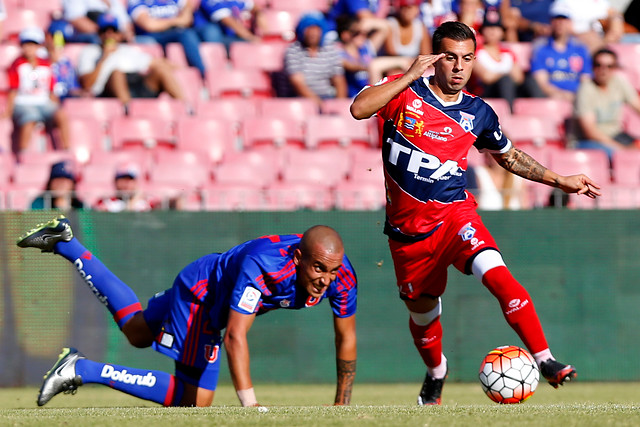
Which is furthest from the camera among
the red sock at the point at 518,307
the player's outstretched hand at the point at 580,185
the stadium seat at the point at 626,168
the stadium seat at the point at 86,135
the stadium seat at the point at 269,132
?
the stadium seat at the point at 269,132

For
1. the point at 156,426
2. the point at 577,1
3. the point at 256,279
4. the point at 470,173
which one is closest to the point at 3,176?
the point at 470,173

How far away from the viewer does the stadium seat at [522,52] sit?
49.4 ft

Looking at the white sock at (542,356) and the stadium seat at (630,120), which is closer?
the white sock at (542,356)

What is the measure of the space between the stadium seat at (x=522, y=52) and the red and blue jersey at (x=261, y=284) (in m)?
8.87

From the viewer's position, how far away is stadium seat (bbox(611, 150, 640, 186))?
12.5 meters

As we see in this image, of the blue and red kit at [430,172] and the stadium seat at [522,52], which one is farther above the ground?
the blue and red kit at [430,172]

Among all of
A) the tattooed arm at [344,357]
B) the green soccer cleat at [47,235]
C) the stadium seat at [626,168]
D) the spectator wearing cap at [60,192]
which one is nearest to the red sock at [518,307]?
the tattooed arm at [344,357]

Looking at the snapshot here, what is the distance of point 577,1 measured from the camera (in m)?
16.1

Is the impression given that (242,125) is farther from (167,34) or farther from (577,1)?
(577,1)

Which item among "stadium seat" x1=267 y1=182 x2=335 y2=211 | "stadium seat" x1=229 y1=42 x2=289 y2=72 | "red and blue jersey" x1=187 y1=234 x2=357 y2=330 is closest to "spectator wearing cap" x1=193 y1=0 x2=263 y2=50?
"stadium seat" x1=229 y1=42 x2=289 y2=72

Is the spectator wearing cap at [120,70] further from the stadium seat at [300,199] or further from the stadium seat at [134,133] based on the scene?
the stadium seat at [300,199]

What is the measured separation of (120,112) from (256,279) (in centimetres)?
785

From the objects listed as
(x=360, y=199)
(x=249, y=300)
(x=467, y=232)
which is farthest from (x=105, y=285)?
(x=360, y=199)

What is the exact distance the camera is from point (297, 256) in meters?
6.72
